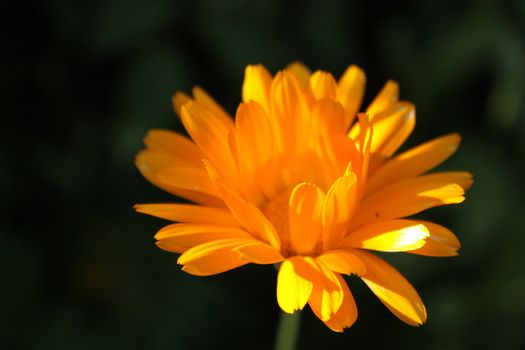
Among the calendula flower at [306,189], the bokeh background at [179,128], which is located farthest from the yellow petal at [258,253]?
the bokeh background at [179,128]

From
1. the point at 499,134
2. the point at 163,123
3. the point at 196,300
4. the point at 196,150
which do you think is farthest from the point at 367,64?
the point at 196,150

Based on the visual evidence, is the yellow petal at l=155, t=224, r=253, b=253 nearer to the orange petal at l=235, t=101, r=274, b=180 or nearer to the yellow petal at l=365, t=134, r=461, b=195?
the orange petal at l=235, t=101, r=274, b=180

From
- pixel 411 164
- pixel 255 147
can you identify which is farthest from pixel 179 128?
pixel 411 164

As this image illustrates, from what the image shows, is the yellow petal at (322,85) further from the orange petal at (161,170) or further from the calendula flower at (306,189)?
the orange petal at (161,170)

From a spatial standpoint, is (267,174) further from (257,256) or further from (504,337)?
(504,337)

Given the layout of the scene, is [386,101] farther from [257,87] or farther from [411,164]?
[257,87]

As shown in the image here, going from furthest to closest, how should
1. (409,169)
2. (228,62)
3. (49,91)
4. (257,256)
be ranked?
1. (49,91)
2. (228,62)
3. (409,169)
4. (257,256)
